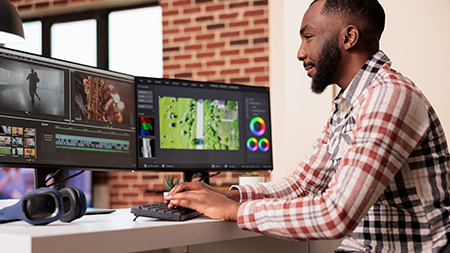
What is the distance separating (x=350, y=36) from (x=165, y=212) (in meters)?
0.73

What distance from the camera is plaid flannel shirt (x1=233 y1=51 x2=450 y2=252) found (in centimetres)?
119

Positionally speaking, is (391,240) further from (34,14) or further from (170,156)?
(34,14)

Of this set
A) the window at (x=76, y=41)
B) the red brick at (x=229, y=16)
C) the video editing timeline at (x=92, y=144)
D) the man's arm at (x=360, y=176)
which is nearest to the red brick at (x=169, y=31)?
the red brick at (x=229, y=16)

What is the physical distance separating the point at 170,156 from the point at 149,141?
102 millimetres

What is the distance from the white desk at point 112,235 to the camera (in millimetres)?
966

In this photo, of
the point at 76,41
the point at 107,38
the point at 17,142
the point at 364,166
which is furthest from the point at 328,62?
the point at 76,41

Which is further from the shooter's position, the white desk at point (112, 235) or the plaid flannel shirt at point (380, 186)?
the plaid flannel shirt at point (380, 186)

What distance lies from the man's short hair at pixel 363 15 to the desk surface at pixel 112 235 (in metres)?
0.67

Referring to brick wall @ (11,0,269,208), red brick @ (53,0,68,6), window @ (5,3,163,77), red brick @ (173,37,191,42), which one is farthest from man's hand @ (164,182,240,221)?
red brick @ (53,0,68,6)

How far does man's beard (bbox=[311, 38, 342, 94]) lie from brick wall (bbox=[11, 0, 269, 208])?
212cm

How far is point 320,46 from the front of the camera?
62.7 inches

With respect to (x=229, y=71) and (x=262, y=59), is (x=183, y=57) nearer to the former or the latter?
(x=229, y=71)

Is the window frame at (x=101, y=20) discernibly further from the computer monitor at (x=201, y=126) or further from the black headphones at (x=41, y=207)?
the black headphones at (x=41, y=207)

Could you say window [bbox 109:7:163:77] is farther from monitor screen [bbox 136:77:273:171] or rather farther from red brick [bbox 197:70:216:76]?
monitor screen [bbox 136:77:273:171]
